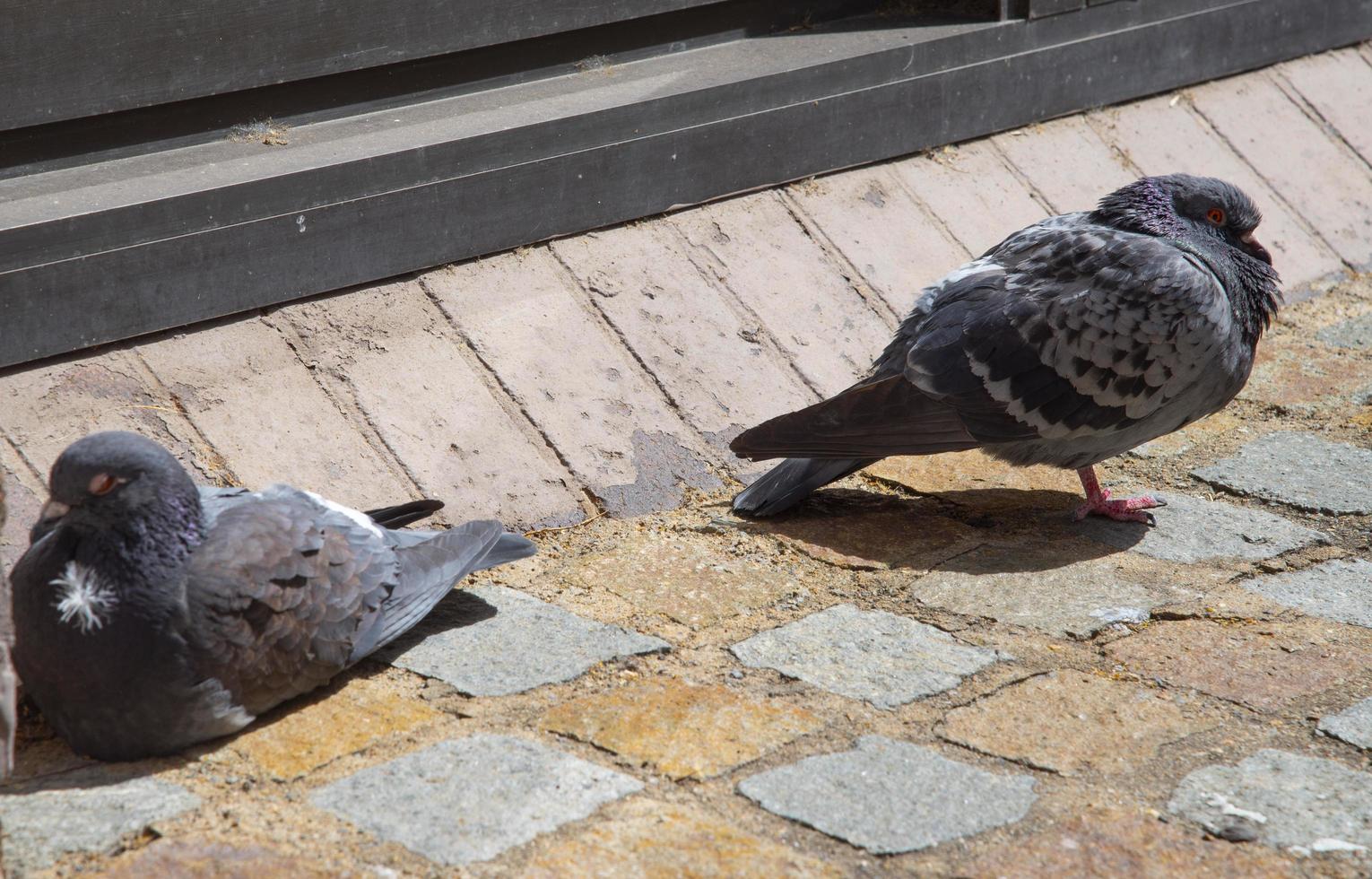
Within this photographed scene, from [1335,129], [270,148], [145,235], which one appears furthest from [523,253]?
[1335,129]

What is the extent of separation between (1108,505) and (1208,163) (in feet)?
7.34

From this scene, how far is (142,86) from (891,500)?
228cm

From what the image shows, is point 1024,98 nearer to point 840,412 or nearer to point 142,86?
point 840,412

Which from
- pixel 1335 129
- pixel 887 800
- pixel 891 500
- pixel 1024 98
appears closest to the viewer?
pixel 887 800

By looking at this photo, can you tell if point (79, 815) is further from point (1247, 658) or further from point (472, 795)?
point (1247, 658)

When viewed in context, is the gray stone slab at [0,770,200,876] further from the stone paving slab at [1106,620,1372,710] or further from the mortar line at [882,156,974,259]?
the mortar line at [882,156,974,259]

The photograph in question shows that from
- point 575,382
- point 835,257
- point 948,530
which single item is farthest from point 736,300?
point 948,530

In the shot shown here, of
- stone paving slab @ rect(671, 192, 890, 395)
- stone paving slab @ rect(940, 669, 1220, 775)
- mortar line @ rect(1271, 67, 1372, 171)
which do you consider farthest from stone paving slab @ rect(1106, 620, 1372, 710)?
mortar line @ rect(1271, 67, 1372, 171)

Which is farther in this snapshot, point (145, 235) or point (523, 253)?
point (523, 253)

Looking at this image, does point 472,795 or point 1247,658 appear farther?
point 1247,658

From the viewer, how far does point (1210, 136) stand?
18.1ft

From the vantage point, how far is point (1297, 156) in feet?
18.4

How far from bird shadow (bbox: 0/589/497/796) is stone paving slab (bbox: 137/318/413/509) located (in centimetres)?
57

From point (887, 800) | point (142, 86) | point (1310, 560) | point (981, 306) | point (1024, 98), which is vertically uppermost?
point (142, 86)
